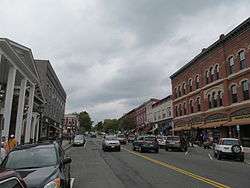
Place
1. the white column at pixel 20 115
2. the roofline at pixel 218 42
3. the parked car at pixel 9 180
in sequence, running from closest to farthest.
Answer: the parked car at pixel 9 180 → the white column at pixel 20 115 → the roofline at pixel 218 42

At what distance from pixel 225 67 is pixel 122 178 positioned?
3189 cm

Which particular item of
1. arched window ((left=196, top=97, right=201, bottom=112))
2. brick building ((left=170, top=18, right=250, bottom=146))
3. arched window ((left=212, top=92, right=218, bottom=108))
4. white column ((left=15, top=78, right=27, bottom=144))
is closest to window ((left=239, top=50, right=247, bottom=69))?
brick building ((left=170, top=18, right=250, bottom=146))

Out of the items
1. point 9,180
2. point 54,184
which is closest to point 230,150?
point 54,184

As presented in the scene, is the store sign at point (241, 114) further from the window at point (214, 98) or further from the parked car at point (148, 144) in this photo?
the parked car at point (148, 144)

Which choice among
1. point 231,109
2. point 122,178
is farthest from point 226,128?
point 122,178

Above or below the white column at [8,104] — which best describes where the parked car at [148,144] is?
below

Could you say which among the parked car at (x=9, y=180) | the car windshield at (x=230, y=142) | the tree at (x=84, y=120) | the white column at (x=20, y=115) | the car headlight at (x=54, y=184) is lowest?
the car headlight at (x=54, y=184)

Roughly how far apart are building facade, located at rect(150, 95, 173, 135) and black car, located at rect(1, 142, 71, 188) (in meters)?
61.9

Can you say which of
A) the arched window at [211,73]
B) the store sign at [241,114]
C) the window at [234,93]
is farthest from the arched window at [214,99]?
the store sign at [241,114]

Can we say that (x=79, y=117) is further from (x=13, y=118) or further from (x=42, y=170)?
(x=42, y=170)

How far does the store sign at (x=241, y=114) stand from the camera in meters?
37.8

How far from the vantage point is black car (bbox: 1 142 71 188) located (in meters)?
7.32

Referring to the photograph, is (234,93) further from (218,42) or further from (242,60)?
(218,42)

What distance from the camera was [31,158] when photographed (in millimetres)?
9336
